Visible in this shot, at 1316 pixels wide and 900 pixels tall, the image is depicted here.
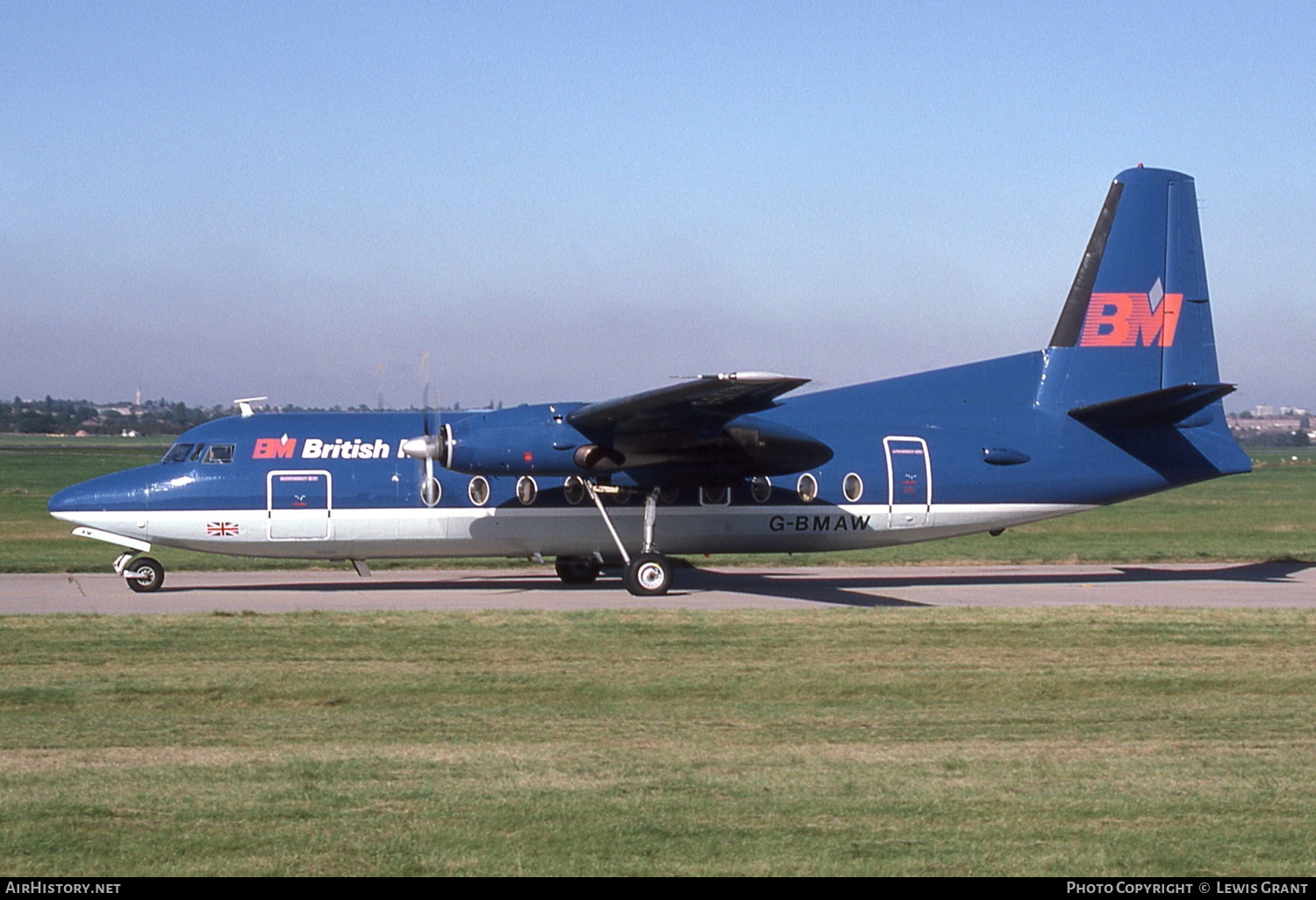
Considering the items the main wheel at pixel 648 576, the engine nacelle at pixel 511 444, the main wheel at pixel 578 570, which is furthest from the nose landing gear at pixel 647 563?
the main wheel at pixel 578 570

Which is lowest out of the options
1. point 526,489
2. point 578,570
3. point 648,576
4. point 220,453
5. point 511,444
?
point 578,570

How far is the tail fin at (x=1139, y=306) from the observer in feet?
70.0

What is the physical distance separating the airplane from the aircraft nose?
0.03 metres

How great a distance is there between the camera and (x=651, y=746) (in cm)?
972

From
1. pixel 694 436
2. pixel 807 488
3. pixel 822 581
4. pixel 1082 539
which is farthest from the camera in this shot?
pixel 1082 539

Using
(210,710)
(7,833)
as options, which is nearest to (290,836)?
(7,833)

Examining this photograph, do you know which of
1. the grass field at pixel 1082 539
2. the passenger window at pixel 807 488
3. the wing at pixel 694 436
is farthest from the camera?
the grass field at pixel 1082 539

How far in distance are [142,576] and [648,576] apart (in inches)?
290

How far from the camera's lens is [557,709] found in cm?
1119

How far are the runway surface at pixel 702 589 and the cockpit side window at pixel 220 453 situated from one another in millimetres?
1966

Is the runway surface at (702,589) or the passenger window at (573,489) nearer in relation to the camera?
the runway surface at (702,589)

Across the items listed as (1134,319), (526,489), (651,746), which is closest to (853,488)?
(526,489)

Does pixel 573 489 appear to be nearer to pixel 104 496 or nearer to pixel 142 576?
pixel 142 576

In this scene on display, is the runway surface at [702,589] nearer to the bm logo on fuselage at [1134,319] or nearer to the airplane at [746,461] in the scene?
the airplane at [746,461]
